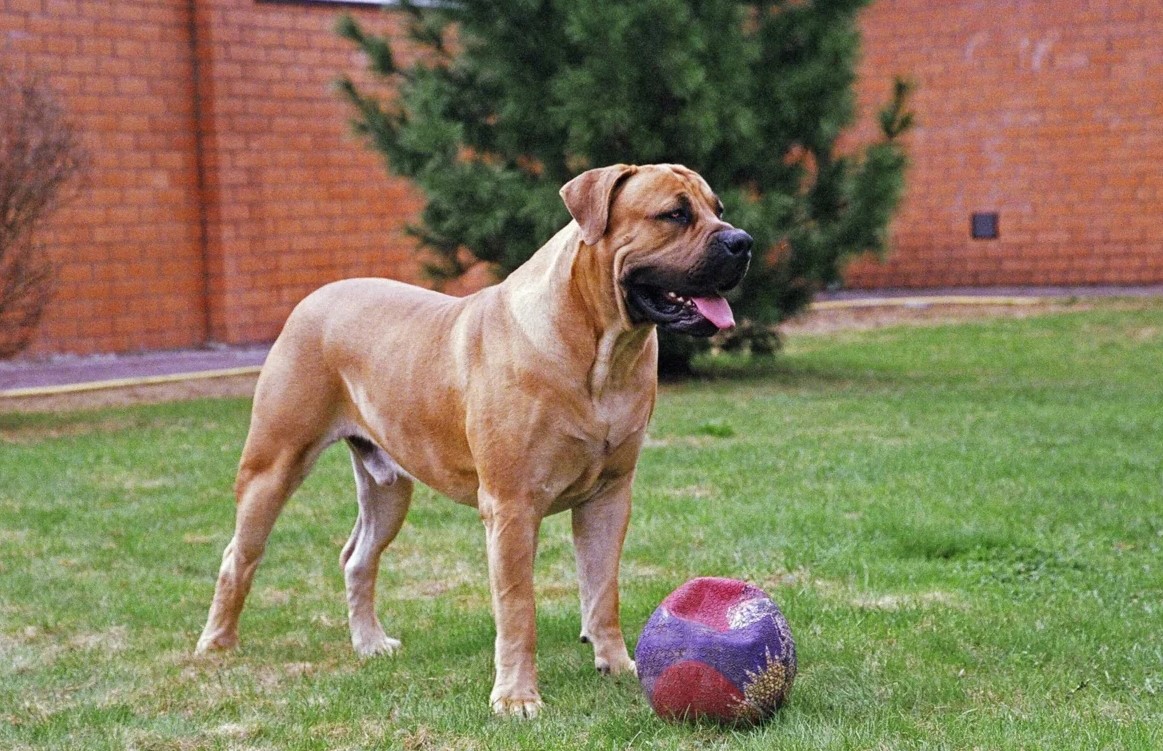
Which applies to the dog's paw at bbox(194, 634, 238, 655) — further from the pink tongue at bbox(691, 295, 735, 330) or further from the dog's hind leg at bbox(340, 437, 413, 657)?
the pink tongue at bbox(691, 295, 735, 330)

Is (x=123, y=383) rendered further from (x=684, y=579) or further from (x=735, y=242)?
(x=735, y=242)

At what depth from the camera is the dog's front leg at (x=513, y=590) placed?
16.0 feet

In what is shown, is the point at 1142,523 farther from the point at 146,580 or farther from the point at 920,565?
the point at 146,580

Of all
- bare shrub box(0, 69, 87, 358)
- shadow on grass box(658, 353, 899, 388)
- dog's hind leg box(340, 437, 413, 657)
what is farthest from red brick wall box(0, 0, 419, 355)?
dog's hind leg box(340, 437, 413, 657)

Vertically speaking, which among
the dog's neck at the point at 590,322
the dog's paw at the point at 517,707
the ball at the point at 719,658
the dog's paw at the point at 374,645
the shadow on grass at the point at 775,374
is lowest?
the shadow on grass at the point at 775,374

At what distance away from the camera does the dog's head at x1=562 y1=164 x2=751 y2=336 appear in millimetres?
4762

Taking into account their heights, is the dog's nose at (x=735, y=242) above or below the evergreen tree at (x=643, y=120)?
below

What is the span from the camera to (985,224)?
2086 cm

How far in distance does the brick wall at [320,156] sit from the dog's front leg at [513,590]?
9874mm

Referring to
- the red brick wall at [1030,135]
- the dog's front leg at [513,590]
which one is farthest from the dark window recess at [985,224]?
the dog's front leg at [513,590]

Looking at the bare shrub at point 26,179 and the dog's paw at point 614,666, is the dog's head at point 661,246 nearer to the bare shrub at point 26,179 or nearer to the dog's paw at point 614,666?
the dog's paw at point 614,666

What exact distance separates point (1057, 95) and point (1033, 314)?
3701 mm

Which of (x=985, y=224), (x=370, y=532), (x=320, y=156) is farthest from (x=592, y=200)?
(x=985, y=224)

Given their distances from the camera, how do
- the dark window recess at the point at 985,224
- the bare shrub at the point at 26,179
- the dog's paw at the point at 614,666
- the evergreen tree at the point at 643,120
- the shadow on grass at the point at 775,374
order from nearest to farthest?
the dog's paw at the point at 614,666, the bare shrub at the point at 26,179, the evergreen tree at the point at 643,120, the shadow on grass at the point at 775,374, the dark window recess at the point at 985,224
